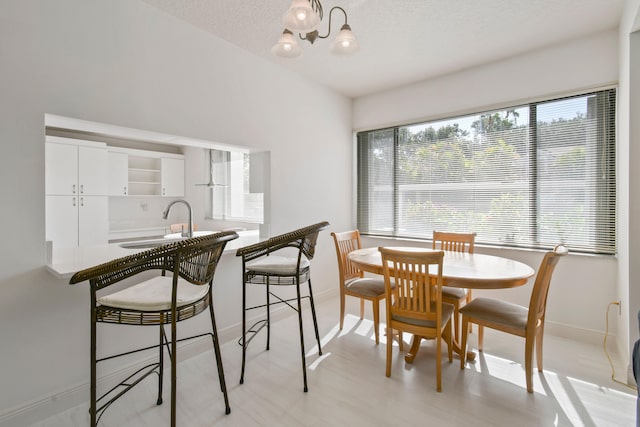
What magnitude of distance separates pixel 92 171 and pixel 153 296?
351cm

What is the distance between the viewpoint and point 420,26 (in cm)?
243

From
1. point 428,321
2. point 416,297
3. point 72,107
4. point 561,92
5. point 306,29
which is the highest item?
point 561,92

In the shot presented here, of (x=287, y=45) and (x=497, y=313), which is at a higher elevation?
(x=287, y=45)

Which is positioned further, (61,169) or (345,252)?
(61,169)

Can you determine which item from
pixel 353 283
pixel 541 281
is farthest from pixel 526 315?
pixel 353 283

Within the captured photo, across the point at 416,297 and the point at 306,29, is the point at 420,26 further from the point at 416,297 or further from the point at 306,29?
the point at 416,297

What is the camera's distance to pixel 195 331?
2494mm

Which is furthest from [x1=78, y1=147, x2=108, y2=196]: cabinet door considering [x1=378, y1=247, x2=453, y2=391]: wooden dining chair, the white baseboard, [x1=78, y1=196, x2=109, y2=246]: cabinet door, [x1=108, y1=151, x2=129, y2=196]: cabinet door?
[x1=378, y1=247, x2=453, y2=391]: wooden dining chair

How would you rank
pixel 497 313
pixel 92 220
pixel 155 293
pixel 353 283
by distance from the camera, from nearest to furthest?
pixel 155 293
pixel 497 313
pixel 353 283
pixel 92 220

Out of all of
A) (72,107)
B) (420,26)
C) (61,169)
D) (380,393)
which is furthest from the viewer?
(61,169)

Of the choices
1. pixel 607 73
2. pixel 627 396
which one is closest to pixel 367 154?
pixel 607 73

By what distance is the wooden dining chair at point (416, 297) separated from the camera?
1917 mm

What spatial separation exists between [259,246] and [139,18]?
1791 millimetres

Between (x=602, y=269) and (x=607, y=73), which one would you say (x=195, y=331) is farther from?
(x=607, y=73)
